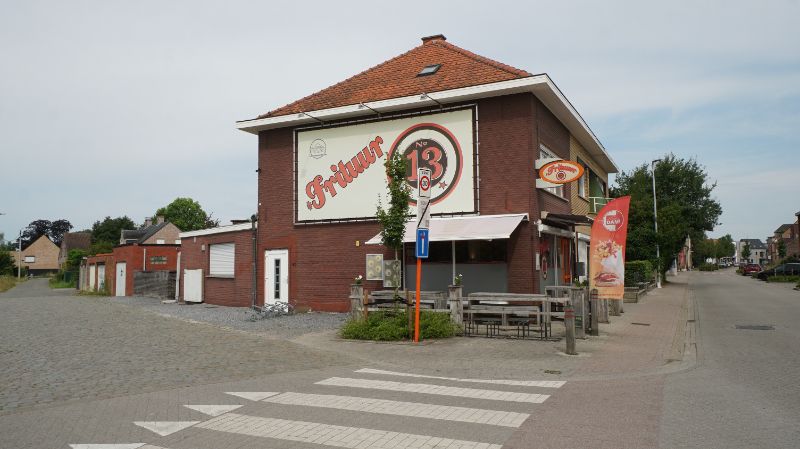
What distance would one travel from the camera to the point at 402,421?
612 cm

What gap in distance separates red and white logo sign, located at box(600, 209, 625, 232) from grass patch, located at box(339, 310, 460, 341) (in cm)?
481

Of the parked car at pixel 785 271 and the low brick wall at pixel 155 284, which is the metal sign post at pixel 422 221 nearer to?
the low brick wall at pixel 155 284

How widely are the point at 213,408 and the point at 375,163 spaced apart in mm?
12667

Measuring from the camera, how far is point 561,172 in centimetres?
1617

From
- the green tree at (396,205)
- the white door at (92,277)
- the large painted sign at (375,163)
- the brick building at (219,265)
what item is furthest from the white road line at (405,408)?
the white door at (92,277)

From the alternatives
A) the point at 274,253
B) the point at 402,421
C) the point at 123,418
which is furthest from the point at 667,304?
the point at 123,418

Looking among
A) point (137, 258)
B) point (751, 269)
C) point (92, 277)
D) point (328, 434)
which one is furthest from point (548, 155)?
point (751, 269)

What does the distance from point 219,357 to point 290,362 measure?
1558mm

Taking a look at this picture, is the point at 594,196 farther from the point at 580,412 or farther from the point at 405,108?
the point at 580,412

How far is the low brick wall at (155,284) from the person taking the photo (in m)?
29.8

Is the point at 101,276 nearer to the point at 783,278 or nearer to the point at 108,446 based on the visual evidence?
the point at 108,446

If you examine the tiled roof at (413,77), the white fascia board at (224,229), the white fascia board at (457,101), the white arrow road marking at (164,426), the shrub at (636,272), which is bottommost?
the white arrow road marking at (164,426)

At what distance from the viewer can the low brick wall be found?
2981cm

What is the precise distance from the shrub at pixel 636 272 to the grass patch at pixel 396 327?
746 inches
